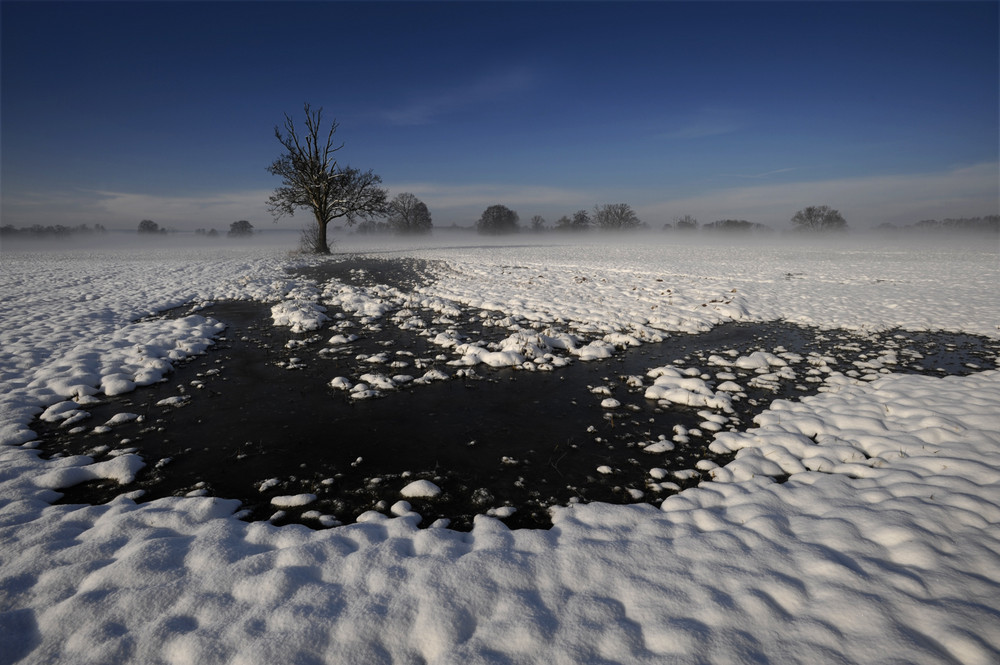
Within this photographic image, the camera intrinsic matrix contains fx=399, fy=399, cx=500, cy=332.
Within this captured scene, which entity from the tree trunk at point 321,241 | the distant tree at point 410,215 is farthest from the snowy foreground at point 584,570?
the distant tree at point 410,215

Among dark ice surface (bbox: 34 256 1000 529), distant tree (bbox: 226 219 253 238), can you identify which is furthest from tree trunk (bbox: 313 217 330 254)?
distant tree (bbox: 226 219 253 238)

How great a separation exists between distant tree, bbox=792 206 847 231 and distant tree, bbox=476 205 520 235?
198 feet

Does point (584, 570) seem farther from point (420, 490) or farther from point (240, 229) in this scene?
point (240, 229)

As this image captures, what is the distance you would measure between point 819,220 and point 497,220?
66.6 meters

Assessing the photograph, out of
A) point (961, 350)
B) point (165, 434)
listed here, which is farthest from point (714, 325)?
point (165, 434)

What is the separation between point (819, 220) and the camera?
80688 millimetres

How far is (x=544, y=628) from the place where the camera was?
224 centimetres

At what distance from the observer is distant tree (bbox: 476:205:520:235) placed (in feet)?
304

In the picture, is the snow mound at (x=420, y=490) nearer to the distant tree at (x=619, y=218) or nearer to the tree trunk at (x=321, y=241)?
the tree trunk at (x=321, y=241)


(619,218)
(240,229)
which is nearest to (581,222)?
(619,218)

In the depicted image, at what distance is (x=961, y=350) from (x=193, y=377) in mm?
13542

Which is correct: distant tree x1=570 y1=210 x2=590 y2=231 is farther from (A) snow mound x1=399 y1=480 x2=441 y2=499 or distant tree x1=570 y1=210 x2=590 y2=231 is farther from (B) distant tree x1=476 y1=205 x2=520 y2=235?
(A) snow mound x1=399 y1=480 x2=441 y2=499

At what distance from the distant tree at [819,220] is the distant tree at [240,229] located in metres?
113

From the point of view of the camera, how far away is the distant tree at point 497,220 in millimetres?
92688
